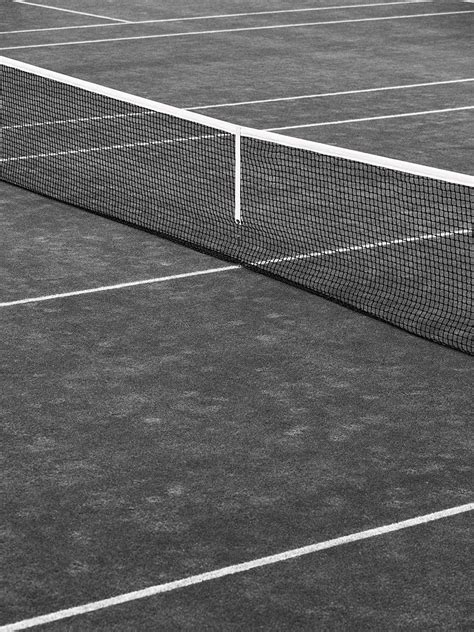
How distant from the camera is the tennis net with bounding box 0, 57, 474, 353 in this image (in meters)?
11.4

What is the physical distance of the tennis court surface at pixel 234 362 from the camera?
6766 millimetres

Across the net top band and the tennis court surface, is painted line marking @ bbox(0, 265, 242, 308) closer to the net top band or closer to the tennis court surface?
the tennis court surface

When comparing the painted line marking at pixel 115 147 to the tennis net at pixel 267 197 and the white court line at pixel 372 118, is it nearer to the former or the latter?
the tennis net at pixel 267 197

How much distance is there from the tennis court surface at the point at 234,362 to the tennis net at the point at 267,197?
0.13ft

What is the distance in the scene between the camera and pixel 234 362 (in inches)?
384

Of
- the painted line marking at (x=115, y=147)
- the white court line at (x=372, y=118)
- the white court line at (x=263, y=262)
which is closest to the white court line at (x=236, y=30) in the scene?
the white court line at (x=372, y=118)

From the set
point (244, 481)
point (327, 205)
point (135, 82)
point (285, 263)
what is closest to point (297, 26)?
point (135, 82)

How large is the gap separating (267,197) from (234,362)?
4782mm

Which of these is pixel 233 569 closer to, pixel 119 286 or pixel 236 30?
pixel 119 286

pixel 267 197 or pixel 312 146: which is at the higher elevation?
pixel 312 146

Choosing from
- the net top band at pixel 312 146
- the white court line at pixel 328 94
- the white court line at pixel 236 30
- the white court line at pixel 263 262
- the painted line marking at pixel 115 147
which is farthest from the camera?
the white court line at pixel 236 30

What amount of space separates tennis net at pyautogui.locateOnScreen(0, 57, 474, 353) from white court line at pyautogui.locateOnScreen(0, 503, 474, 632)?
2.79m

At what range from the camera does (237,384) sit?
935 cm

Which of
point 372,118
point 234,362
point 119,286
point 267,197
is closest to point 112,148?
point 267,197
